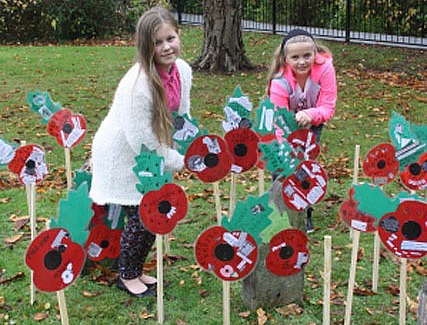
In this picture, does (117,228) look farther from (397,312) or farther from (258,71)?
(258,71)

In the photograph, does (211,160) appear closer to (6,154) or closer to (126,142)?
(126,142)

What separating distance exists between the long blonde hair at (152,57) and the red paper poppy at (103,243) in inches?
30.8

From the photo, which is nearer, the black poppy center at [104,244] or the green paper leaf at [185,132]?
the green paper leaf at [185,132]

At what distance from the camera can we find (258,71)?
10.5 meters

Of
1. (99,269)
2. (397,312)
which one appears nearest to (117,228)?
(99,269)

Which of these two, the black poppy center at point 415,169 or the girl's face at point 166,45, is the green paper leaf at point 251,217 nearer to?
the girl's face at point 166,45

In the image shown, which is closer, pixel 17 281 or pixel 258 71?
pixel 17 281

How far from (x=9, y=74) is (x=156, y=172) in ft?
27.7

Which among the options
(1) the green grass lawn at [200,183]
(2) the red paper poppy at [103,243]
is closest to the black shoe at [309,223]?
(1) the green grass lawn at [200,183]

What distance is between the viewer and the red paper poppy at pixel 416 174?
11.7ft

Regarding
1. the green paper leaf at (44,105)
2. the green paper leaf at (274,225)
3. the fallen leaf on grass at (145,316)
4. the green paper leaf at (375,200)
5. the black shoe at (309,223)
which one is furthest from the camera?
the black shoe at (309,223)

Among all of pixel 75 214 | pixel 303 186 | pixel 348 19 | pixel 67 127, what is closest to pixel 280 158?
pixel 303 186

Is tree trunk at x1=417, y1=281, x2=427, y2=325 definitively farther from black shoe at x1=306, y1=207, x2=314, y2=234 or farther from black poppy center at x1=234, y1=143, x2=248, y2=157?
black shoe at x1=306, y1=207, x2=314, y2=234

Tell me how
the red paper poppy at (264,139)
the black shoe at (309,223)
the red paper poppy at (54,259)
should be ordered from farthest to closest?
the black shoe at (309,223), the red paper poppy at (264,139), the red paper poppy at (54,259)
